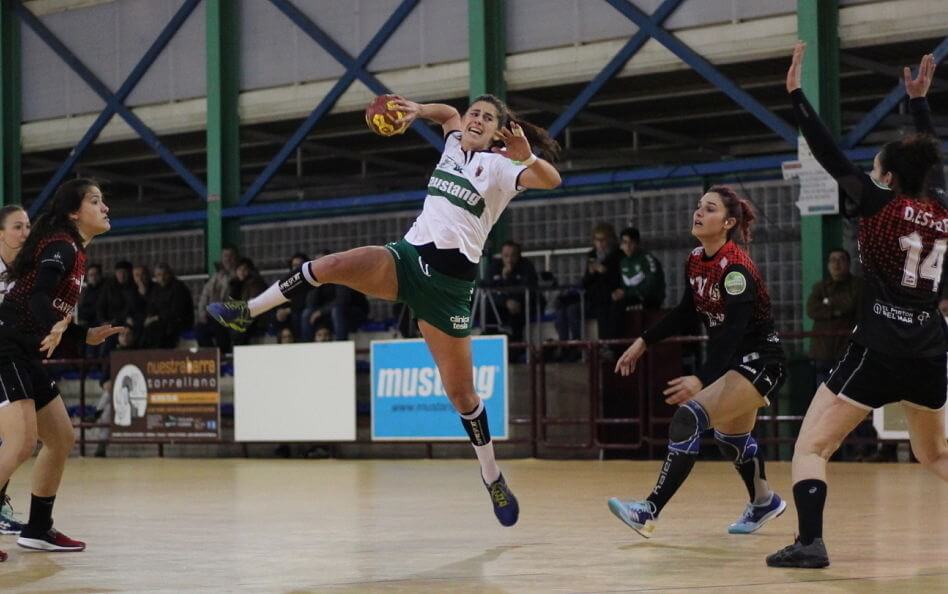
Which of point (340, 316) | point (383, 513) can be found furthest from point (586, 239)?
point (383, 513)

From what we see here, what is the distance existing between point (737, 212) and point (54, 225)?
3634mm

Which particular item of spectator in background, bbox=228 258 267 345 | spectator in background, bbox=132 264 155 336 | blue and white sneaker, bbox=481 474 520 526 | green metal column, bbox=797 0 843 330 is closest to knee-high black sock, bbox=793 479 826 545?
blue and white sneaker, bbox=481 474 520 526

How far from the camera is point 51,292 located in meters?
7.02

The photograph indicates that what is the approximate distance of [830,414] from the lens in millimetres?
6055

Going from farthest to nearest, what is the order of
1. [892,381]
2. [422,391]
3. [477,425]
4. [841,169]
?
[422,391] → [477,425] → [892,381] → [841,169]

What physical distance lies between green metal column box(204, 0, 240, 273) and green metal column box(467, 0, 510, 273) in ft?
14.5

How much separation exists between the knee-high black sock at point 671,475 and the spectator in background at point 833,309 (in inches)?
322

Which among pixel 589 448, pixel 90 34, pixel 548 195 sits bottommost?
pixel 589 448

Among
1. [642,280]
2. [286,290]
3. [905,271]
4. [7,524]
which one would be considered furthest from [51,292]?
[642,280]

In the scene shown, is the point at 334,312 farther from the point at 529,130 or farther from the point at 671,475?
the point at 671,475

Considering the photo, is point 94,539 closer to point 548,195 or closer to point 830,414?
point 830,414

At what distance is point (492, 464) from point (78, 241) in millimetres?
2591

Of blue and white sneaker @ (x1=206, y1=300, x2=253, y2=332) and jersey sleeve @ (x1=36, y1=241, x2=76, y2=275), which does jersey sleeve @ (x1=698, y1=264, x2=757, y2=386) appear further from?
jersey sleeve @ (x1=36, y1=241, x2=76, y2=275)

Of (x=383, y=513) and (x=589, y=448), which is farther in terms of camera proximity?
(x=589, y=448)
